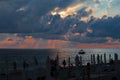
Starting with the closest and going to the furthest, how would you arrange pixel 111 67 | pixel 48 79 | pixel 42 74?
pixel 48 79
pixel 42 74
pixel 111 67

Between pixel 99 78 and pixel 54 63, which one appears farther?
pixel 99 78

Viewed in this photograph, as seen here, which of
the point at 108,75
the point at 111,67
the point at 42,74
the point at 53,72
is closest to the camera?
the point at 53,72

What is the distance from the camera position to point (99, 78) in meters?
32.9

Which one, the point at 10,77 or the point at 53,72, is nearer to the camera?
the point at 53,72

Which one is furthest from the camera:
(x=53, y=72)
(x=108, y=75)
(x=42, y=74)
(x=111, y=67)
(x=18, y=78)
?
(x=111, y=67)

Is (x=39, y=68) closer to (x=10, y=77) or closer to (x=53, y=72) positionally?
(x=10, y=77)

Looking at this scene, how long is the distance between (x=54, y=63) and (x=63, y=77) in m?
4.36

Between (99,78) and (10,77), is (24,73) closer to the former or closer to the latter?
(10,77)

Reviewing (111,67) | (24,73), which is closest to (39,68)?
(24,73)

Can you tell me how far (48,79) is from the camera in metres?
26.0

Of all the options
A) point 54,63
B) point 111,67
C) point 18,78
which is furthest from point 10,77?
point 111,67

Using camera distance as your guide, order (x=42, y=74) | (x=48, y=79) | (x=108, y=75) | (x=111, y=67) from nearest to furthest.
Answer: (x=48, y=79) → (x=42, y=74) → (x=108, y=75) → (x=111, y=67)

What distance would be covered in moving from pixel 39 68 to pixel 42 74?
1.83 m

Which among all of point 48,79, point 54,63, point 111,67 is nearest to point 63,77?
point 54,63
